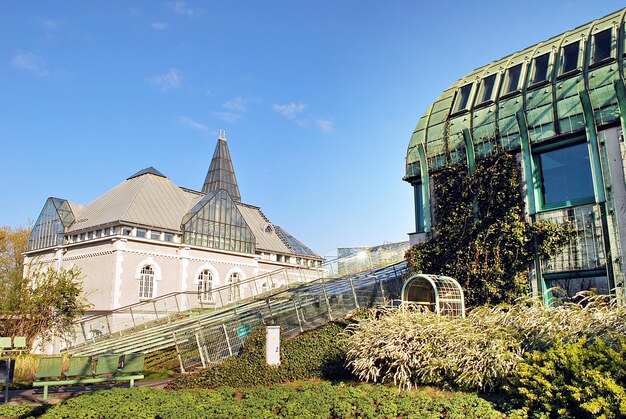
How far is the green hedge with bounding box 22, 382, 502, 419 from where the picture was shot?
323 inches

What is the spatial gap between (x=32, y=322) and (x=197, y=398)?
13344 mm

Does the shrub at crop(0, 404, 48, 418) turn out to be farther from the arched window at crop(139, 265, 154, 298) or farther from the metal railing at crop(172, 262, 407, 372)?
the arched window at crop(139, 265, 154, 298)

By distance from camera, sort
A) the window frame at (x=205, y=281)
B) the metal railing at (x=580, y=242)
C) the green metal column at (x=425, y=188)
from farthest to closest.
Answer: the window frame at (x=205, y=281) < the green metal column at (x=425, y=188) < the metal railing at (x=580, y=242)

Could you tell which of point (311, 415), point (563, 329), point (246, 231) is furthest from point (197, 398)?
point (246, 231)

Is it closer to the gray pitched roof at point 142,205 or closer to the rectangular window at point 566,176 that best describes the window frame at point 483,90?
the rectangular window at point 566,176

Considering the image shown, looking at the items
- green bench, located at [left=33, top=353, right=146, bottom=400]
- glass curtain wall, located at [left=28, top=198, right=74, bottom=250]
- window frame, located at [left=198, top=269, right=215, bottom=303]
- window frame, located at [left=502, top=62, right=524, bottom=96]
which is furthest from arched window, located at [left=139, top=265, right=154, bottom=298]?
window frame, located at [left=502, top=62, right=524, bottom=96]

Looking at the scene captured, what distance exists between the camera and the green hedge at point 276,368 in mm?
12305

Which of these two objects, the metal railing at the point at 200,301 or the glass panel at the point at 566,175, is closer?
the glass panel at the point at 566,175

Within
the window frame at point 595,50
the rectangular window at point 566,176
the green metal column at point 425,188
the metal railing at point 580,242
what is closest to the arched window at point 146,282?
the green metal column at point 425,188

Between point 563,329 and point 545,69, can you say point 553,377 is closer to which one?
point 563,329

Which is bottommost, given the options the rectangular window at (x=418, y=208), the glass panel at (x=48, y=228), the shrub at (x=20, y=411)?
the shrub at (x=20, y=411)

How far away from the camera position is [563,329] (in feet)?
30.5

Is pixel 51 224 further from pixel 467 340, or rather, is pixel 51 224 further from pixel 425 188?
pixel 467 340

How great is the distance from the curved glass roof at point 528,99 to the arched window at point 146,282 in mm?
18223
